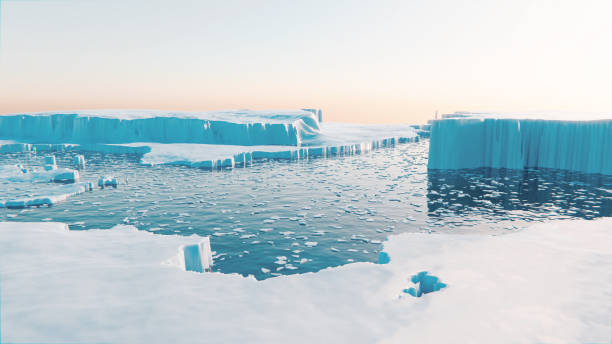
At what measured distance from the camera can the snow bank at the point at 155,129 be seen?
36.0 m

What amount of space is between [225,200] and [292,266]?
736 centimetres

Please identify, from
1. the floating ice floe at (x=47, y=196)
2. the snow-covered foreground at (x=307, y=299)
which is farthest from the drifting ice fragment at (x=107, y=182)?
the snow-covered foreground at (x=307, y=299)

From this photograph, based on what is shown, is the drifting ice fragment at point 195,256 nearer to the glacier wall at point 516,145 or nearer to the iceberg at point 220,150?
the iceberg at point 220,150

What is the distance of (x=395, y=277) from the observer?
18.9 feet

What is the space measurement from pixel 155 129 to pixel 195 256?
33361 mm

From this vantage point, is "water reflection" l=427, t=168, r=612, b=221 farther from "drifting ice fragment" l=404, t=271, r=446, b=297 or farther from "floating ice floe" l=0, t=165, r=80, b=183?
"floating ice floe" l=0, t=165, r=80, b=183

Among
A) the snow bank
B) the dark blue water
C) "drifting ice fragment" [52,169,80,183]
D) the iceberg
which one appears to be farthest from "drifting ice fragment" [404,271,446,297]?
the snow bank

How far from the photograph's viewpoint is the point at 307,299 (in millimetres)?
4961

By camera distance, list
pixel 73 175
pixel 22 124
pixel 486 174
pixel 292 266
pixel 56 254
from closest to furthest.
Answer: pixel 56 254
pixel 292 266
pixel 73 175
pixel 486 174
pixel 22 124

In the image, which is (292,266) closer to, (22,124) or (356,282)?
(356,282)

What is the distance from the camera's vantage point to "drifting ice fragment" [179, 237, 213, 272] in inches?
293

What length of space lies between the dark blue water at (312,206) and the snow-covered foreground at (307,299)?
9.50 feet

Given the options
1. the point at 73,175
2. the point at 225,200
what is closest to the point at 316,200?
the point at 225,200

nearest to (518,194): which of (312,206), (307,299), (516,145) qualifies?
(516,145)
